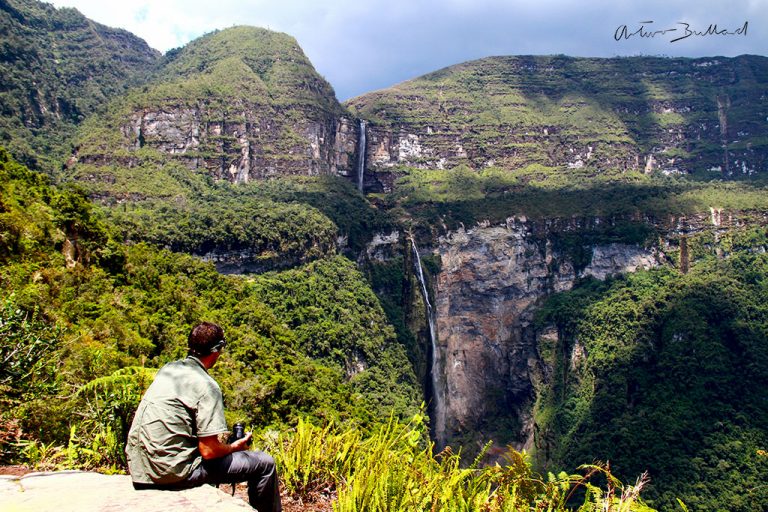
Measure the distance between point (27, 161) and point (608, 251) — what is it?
57873mm

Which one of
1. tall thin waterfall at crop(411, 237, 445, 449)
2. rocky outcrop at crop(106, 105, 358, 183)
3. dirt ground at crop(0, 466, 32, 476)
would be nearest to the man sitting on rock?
dirt ground at crop(0, 466, 32, 476)

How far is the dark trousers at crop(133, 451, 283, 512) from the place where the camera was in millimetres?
4043

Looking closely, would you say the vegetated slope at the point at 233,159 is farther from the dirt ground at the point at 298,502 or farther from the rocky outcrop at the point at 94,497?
the rocky outcrop at the point at 94,497

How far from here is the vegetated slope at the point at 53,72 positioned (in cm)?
5481

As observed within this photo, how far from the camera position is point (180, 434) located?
3891 millimetres

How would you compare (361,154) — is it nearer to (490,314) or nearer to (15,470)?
(490,314)

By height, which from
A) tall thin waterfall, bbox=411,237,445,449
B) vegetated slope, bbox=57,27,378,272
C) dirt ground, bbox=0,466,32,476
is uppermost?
vegetated slope, bbox=57,27,378,272

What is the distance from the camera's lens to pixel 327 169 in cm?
7250

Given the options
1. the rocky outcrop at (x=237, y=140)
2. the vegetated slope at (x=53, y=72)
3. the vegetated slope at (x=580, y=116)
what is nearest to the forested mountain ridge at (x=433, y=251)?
the rocky outcrop at (x=237, y=140)

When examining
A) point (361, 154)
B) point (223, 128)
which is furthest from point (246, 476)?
point (361, 154)

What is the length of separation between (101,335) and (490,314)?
49.6 metres

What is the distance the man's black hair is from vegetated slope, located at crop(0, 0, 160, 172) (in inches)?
2147

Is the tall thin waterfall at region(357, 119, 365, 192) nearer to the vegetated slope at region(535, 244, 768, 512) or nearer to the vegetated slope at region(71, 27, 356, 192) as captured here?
the vegetated slope at region(71, 27, 356, 192)

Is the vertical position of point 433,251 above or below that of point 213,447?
below
